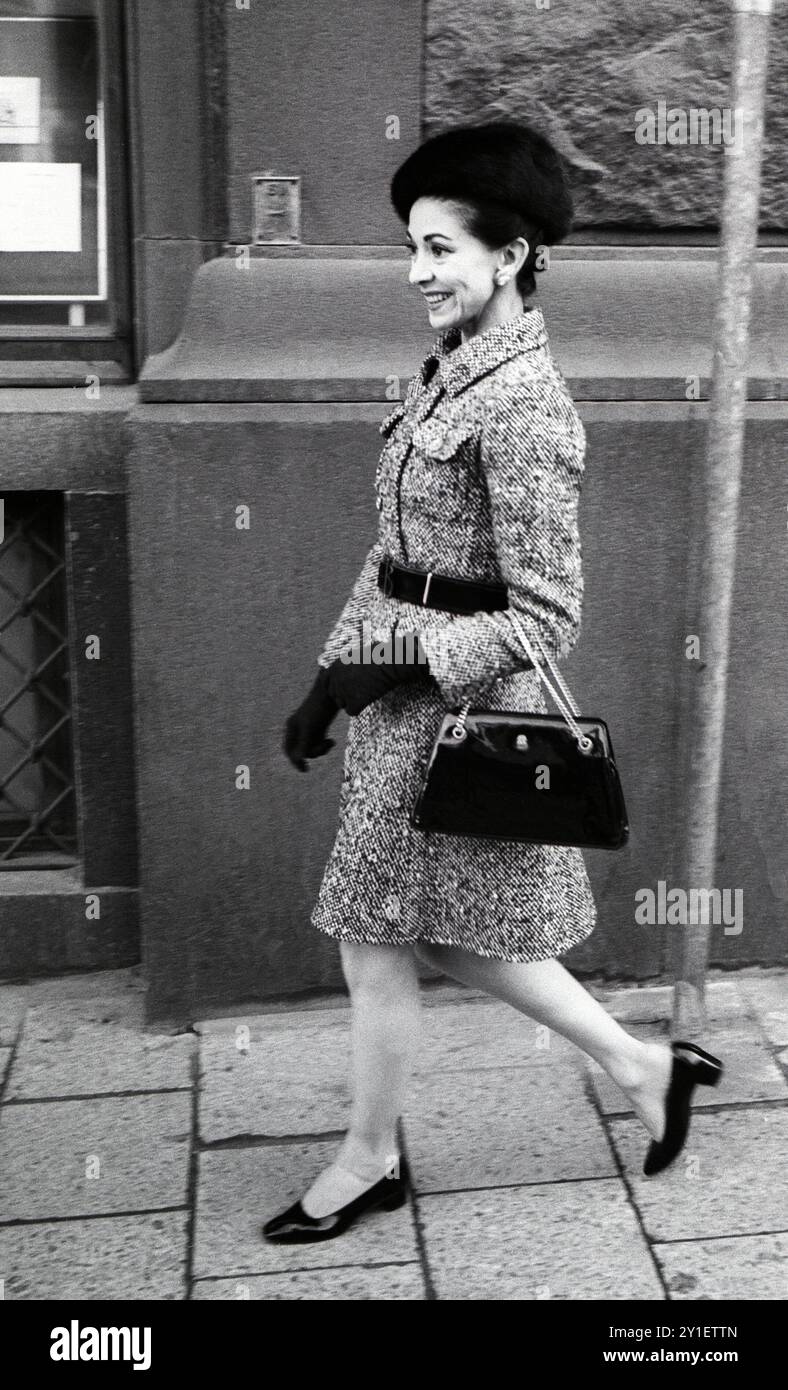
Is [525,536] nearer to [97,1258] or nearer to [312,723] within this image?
[312,723]

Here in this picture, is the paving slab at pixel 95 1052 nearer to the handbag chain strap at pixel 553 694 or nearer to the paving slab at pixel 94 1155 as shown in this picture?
the paving slab at pixel 94 1155

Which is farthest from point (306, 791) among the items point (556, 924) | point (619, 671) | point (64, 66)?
point (64, 66)

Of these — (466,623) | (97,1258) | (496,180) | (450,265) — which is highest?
(496,180)

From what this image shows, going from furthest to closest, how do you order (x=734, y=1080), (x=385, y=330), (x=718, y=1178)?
(x=385, y=330) → (x=734, y=1080) → (x=718, y=1178)

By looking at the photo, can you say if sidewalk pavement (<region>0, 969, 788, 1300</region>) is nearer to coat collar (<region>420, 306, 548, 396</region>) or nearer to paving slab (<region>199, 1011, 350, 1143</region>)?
paving slab (<region>199, 1011, 350, 1143</region>)

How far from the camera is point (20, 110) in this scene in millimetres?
3795

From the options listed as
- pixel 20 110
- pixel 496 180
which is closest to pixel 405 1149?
pixel 496 180

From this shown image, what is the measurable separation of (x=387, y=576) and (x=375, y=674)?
0.73 feet

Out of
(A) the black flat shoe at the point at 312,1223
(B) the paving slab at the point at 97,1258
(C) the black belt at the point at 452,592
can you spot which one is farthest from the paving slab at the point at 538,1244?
(C) the black belt at the point at 452,592

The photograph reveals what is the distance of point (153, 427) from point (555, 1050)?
1643mm

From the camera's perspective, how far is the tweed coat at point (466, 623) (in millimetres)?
2484

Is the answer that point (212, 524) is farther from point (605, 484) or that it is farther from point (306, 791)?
point (605, 484)

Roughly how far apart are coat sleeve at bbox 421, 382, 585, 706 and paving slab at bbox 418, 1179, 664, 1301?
1049 millimetres

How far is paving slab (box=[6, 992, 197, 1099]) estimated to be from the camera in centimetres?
350
